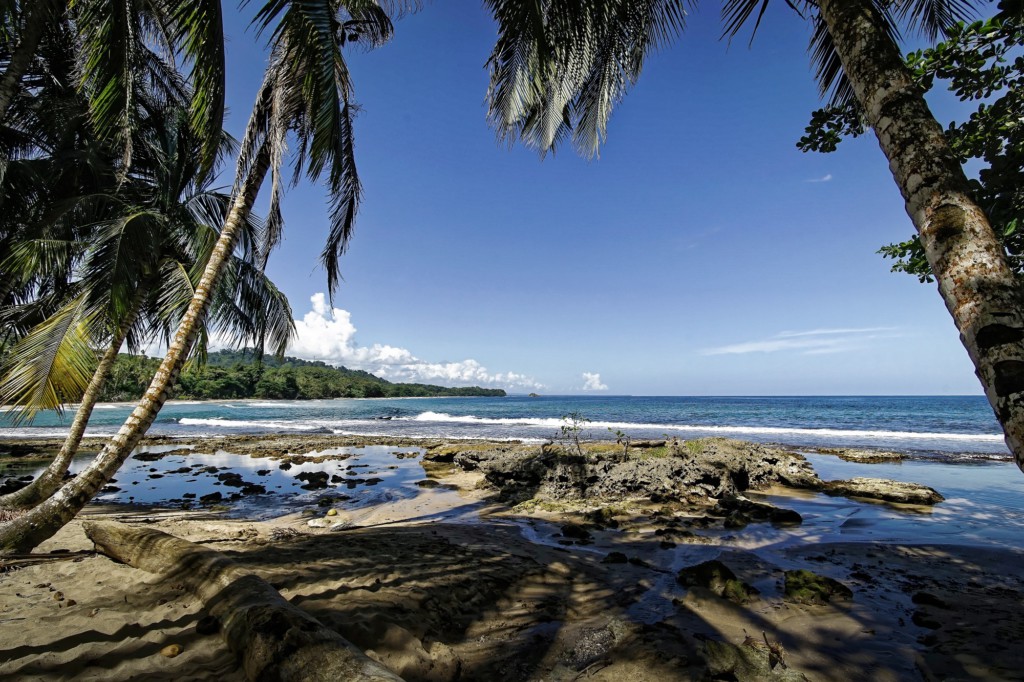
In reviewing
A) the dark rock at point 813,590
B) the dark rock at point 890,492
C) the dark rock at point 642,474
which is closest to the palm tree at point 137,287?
the dark rock at point 642,474

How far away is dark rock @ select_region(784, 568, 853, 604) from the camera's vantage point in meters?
4.44

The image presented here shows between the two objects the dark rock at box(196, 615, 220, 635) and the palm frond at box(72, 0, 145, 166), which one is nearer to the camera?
the dark rock at box(196, 615, 220, 635)

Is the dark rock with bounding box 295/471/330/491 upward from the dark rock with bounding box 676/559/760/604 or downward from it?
downward

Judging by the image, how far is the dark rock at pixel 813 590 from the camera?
4.44m

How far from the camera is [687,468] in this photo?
10.1m

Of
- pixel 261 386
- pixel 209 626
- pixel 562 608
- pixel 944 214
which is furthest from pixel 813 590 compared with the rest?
pixel 261 386

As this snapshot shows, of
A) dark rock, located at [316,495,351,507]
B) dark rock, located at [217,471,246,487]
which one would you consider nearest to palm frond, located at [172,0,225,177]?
dark rock, located at [316,495,351,507]

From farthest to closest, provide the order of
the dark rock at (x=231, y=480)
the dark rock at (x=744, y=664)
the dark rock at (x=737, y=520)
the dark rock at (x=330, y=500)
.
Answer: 1. the dark rock at (x=231, y=480)
2. the dark rock at (x=330, y=500)
3. the dark rock at (x=737, y=520)
4. the dark rock at (x=744, y=664)

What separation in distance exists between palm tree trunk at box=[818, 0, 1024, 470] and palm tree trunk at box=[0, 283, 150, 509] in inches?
399

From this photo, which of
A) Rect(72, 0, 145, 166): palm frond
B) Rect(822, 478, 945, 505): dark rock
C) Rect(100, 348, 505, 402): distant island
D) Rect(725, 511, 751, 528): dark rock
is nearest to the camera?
Rect(72, 0, 145, 166): palm frond

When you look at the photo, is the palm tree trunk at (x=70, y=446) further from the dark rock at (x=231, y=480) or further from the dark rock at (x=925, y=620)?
the dark rock at (x=925, y=620)

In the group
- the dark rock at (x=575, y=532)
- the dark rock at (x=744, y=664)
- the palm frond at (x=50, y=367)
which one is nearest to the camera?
the dark rock at (x=744, y=664)

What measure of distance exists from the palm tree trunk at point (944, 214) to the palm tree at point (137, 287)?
23.6 ft

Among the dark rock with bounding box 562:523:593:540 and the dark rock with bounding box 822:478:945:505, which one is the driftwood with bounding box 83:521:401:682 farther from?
the dark rock with bounding box 822:478:945:505
